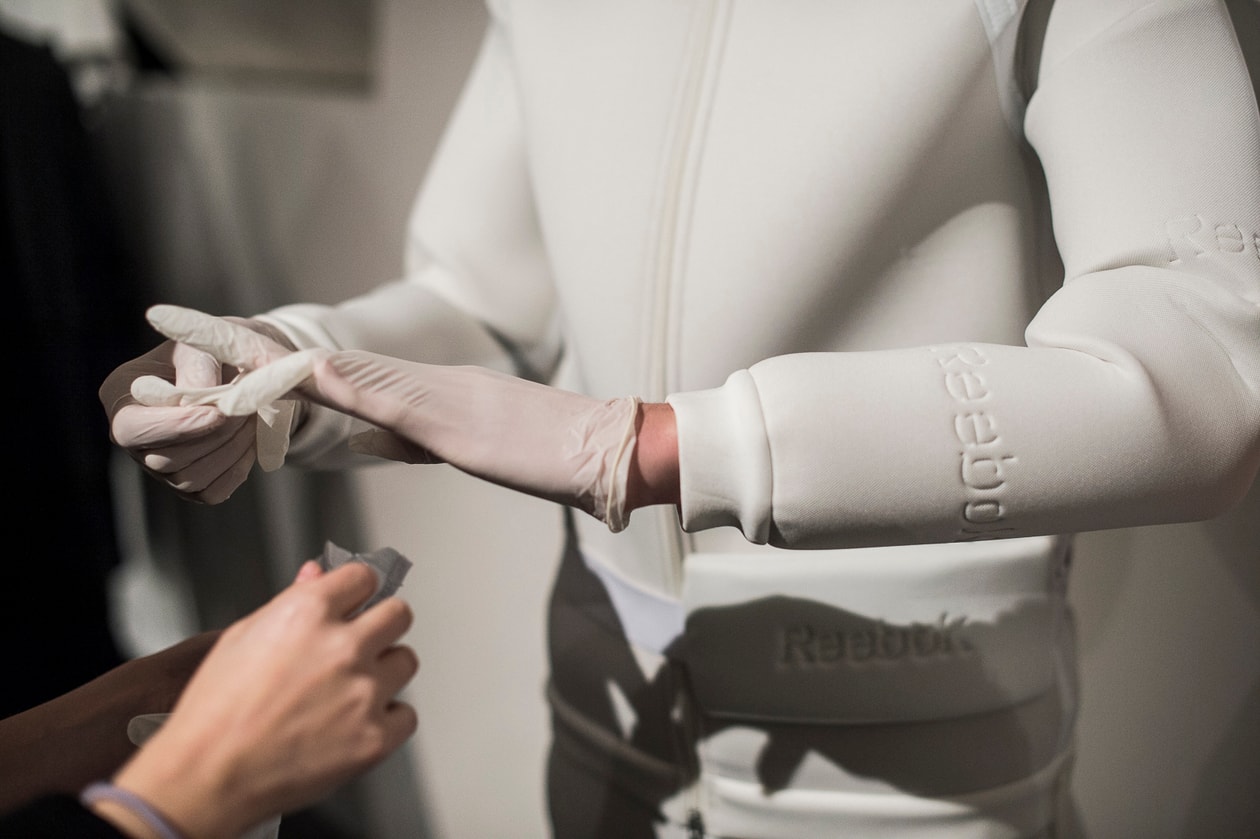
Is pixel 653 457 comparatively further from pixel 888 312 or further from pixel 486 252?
pixel 486 252

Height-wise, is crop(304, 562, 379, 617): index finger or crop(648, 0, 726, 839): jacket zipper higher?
crop(648, 0, 726, 839): jacket zipper

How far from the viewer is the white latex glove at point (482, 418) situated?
1.20ft

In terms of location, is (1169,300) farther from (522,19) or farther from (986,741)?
(522,19)

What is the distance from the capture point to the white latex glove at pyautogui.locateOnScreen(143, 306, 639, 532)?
365mm

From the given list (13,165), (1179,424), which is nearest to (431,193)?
(1179,424)

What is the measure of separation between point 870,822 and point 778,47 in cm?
44

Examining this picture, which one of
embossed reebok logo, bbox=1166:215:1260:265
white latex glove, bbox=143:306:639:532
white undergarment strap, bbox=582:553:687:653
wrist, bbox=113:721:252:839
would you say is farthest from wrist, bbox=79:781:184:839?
embossed reebok logo, bbox=1166:215:1260:265

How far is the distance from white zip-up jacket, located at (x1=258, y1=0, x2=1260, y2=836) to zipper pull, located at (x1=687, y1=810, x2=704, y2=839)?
0.02 m

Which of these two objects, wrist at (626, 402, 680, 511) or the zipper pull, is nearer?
wrist at (626, 402, 680, 511)

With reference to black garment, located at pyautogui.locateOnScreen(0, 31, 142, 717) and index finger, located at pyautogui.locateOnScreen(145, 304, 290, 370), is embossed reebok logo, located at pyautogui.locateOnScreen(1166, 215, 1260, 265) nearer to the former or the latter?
index finger, located at pyautogui.locateOnScreen(145, 304, 290, 370)

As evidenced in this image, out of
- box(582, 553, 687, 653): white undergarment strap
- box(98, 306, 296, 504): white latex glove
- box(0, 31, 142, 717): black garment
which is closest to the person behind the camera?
box(98, 306, 296, 504): white latex glove

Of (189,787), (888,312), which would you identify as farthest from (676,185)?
(189,787)

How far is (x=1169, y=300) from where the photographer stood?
14.2 inches

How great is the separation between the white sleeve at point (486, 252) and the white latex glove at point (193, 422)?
0.55 ft
